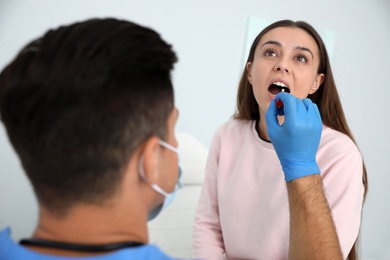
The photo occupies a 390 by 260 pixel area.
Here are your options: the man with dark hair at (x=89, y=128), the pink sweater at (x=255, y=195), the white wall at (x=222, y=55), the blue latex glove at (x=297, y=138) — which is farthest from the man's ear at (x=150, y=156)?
the white wall at (x=222, y=55)

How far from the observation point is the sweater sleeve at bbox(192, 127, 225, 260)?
1.21m

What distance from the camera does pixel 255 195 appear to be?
44.4 inches

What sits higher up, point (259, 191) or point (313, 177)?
point (313, 177)

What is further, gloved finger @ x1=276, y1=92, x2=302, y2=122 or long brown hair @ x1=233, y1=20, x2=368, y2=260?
long brown hair @ x1=233, y1=20, x2=368, y2=260

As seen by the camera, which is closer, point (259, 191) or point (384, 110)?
point (259, 191)

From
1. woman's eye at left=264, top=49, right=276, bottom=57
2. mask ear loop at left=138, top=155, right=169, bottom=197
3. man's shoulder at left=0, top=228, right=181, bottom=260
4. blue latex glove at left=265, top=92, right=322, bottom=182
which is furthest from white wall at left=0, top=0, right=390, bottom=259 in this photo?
man's shoulder at left=0, top=228, right=181, bottom=260

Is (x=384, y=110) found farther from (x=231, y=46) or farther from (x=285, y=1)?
(x=231, y=46)

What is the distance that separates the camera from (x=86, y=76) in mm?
485

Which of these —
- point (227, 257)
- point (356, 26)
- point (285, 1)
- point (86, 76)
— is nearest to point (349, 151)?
point (227, 257)

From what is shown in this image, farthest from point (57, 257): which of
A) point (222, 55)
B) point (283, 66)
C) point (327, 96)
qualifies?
point (222, 55)

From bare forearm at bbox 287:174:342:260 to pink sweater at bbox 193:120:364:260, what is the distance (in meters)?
0.13

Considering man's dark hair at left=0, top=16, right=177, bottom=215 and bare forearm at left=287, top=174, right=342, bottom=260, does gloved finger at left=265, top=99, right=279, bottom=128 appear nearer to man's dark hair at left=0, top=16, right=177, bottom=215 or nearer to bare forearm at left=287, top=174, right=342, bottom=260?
bare forearm at left=287, top=174, right=342, bottom=260

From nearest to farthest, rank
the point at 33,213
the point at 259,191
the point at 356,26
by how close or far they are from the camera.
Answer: the point at 259,191 → the point at 33,213 → the point at 356,26

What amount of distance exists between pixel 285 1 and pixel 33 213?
1.63 meters
